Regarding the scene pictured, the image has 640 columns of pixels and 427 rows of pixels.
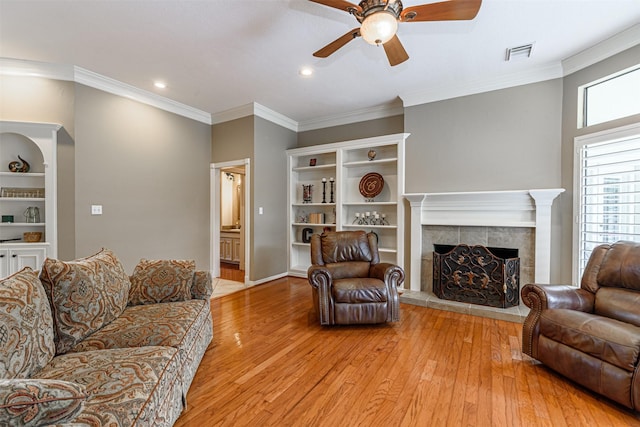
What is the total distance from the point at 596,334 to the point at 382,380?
1.42m

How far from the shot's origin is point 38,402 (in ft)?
2.90

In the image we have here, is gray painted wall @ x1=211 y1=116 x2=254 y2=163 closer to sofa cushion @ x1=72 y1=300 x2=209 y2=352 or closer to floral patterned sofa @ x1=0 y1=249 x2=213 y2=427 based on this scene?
floral patterned sofa @ x1=0 y1=249 x2=213 y2=427

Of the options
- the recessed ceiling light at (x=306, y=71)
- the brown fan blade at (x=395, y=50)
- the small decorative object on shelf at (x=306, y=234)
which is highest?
the recessed ceiling light at (x=306, y=71)

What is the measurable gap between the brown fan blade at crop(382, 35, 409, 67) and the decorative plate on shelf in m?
2.24

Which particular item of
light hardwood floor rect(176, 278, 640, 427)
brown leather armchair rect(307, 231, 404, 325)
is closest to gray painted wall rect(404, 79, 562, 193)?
brown leather armchair rect(307, 231, 404, 325)

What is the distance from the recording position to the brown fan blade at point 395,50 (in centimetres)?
220

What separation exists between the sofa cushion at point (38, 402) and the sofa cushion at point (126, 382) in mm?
124

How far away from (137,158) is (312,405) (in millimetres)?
3884

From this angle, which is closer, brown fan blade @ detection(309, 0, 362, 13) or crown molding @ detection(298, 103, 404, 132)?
brown fan blade @ detection(309, 0, 362, 13)

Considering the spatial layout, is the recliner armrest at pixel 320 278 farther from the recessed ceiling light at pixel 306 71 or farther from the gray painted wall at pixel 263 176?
the recessed ceiling light at pixel 306 71

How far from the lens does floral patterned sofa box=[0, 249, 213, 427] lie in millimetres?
937

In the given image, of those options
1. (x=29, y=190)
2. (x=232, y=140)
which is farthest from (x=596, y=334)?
(x=29, y=190)

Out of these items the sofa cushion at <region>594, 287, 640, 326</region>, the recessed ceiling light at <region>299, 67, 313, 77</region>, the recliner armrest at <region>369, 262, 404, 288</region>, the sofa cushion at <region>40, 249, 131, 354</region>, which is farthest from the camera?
the recessed ceiling light at <region>299, 67, 313, 77</region>

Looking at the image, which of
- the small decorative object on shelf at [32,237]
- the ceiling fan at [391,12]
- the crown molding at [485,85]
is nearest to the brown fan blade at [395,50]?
the ceiling fan at [391,12]
